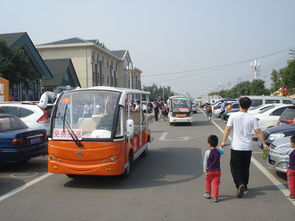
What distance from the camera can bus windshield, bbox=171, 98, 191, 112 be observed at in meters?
22.8

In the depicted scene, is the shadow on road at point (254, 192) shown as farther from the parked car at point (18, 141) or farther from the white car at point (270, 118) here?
the white car at point (270, 118)

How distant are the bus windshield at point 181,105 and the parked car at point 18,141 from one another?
1473 cm

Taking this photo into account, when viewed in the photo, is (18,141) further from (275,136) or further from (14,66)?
(14,66)

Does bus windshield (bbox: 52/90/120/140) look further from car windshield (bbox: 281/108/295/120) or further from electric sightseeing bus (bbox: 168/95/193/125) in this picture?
electric sightseeing bus (bbox: 168/95/193/125)

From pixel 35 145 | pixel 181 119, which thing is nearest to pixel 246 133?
pixel 35 145

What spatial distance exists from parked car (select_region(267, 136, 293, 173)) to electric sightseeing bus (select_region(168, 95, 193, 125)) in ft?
49.4

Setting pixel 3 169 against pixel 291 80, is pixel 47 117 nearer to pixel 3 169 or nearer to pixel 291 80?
pixel 3 169

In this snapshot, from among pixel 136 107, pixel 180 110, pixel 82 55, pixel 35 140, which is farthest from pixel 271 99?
pixel 82 55

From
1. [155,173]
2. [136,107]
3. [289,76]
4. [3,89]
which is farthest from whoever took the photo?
[289,76]

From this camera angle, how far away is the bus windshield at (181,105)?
22.8 m

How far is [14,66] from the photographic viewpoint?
61.5 feet

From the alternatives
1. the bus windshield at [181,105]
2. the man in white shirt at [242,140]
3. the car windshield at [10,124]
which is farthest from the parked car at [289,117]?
the bus windshield at [181,105]

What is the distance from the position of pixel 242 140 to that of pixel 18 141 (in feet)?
17.4

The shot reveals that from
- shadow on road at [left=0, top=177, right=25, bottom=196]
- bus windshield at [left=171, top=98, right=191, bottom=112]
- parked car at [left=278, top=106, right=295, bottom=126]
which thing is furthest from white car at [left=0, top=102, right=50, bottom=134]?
bus windshield at [left=171, top=98, right=191, bottom=112]
